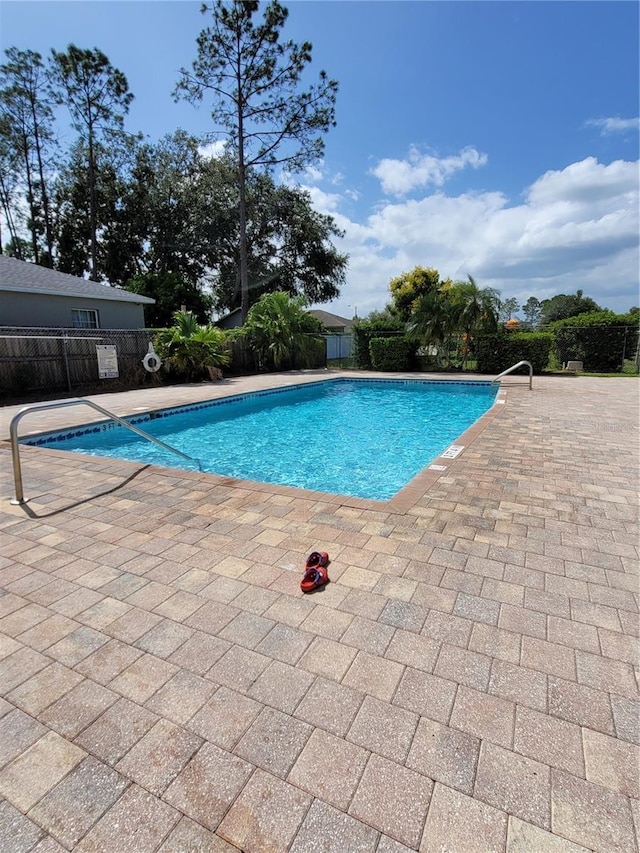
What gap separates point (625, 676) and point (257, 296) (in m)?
27.6

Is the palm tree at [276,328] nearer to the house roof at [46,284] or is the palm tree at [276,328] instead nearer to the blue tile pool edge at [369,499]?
the house roof at [46,284]

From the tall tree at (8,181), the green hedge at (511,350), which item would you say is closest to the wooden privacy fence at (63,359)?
the green hedge at (511,350)

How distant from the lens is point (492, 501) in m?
3.74

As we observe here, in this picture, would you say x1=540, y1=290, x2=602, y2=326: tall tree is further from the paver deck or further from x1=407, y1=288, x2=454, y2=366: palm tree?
the paver deck

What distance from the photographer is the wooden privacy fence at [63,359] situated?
10.7 m

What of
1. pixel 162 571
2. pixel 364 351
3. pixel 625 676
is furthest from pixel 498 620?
pixel 364 351

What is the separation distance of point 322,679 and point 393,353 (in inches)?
668

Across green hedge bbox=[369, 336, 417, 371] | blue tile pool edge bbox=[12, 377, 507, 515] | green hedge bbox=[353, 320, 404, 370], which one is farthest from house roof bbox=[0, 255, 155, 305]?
green hedge bbox=[369, 336, 417, 371]

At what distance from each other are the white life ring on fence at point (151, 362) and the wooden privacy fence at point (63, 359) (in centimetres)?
54

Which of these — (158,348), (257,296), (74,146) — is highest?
(74,146)

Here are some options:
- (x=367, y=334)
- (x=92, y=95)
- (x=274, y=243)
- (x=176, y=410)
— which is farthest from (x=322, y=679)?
(x=92, y=95)

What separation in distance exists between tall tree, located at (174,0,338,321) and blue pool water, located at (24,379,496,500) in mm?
11080

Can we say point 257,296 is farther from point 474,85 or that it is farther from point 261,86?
point 474,85

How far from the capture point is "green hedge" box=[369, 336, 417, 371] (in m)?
17.8
